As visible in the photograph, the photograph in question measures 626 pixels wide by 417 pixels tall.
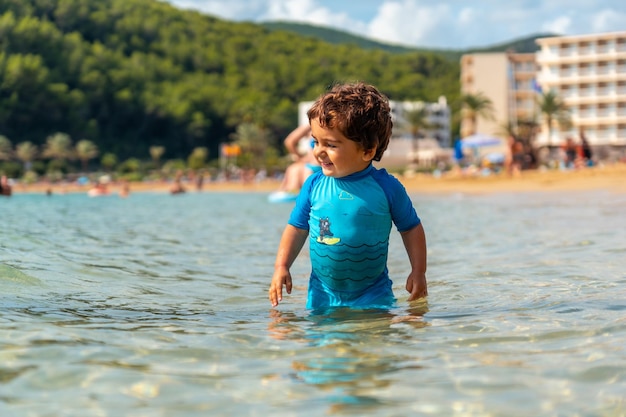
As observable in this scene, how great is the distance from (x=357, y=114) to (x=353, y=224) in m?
0.63

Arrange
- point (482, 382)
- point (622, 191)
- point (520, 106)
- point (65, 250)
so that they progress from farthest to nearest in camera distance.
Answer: point (520, 106) < point (622, 191) < point (65, 250) < point (482, 382)

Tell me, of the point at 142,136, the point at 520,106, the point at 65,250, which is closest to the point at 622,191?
the point at 65,250

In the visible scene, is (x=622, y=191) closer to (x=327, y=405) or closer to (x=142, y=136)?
(x=327, y=405)

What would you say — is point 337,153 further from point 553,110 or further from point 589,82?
point 589,82

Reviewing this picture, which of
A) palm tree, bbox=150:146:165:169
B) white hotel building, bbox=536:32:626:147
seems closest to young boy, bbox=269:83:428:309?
white hotel building, bbox=536:32:626:147

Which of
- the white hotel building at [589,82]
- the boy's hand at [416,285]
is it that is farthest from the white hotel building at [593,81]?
the boy's hand at [416,285]

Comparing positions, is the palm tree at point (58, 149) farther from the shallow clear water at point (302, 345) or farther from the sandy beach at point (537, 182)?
the shallow clear water at point (302, 345)

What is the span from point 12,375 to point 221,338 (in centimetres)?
104

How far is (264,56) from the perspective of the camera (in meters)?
150

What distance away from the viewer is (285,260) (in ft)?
14.3

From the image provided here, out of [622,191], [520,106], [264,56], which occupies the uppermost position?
[264,56]

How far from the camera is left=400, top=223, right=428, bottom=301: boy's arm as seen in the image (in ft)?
14.3

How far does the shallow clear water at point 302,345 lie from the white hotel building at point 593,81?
83.1m

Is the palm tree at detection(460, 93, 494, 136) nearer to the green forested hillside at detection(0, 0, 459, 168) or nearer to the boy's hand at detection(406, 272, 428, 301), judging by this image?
the green forested hillside at detection(0, 0, 459, 168)
